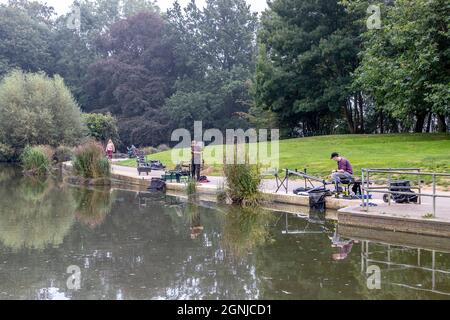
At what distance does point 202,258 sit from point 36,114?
112 feet

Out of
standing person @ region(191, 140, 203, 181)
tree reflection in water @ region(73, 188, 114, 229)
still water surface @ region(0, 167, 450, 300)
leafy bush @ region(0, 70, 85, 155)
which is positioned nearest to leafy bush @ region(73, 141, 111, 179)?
tree reflection in water @ region(73, 188, 114, 229)

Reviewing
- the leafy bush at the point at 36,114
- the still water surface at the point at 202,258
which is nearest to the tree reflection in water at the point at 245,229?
the still water surface at the point at 202,258

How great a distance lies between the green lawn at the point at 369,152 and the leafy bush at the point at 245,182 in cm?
430

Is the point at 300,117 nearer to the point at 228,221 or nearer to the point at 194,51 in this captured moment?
the point at 194,51

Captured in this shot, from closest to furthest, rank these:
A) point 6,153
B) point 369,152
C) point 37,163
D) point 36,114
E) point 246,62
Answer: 1. point 369,152
2. point 37,163
3. point 36,114
4. point 6,153
5. point 246,62

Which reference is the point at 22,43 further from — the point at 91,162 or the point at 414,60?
the point at 414,60

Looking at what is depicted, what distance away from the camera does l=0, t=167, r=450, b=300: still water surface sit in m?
6.98

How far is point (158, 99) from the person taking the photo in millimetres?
56844

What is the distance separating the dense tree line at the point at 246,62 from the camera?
83.8ft

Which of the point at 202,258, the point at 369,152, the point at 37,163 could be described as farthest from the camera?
the point at 37,163

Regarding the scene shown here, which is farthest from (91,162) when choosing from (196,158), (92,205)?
(92,205)

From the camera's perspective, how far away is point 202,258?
29.0 feet

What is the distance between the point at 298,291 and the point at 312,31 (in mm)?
29757
